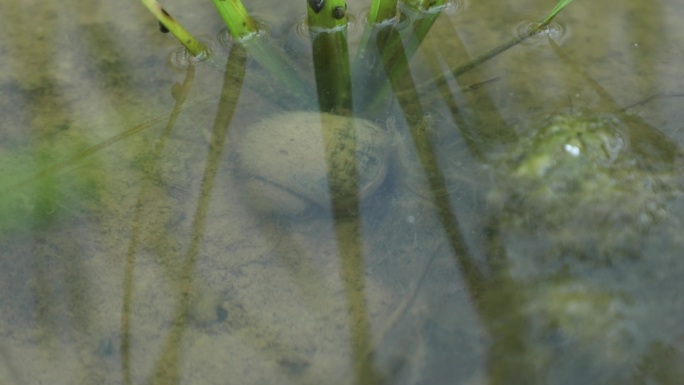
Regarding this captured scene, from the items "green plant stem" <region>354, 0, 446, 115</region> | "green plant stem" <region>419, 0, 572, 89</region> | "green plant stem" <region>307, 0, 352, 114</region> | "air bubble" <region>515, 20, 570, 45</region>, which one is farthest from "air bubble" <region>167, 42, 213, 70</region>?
"air bubble" <region>515, 20, 570, 45</region>

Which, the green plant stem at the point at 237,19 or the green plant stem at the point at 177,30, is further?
the green plant stem at the point at 237,19

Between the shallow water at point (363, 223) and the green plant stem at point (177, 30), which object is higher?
the green plant stem at point (177, 30)

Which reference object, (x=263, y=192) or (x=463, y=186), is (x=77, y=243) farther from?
(x=463, y=186)

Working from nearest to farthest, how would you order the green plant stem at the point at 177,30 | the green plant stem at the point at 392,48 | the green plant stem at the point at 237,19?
the green plant stem at the point at 177,30
the green plant stem at the point at 237,19
the green plant stem at the point at 392,48

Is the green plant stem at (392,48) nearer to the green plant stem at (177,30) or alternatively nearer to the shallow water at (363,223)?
the shallow water at (363,223)

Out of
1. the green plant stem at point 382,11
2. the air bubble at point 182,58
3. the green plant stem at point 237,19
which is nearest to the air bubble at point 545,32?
the green plant stem at point 382,11

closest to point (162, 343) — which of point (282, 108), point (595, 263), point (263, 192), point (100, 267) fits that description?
point (100, 267)
